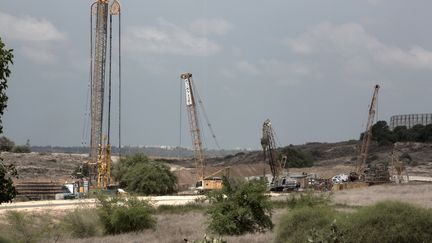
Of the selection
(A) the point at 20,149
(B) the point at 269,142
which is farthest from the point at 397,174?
(A) the point at 20,149

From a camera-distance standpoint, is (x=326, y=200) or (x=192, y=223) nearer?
(x=326, y=200)

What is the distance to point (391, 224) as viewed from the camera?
2033 centimetres

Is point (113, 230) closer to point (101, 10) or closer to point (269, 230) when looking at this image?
point (269, 230)

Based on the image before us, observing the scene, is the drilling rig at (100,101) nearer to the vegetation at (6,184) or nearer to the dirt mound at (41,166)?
the dirt mound at (41,166)

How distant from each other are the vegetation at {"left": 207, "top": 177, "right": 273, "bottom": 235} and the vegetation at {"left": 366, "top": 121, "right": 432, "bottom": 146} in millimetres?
146953

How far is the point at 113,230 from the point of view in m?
34.7

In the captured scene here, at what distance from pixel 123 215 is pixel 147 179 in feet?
147

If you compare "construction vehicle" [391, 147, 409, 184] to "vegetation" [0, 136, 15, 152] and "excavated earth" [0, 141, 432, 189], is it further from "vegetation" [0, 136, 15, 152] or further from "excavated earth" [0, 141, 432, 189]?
"vegetation" [0, 136, 15, 152]

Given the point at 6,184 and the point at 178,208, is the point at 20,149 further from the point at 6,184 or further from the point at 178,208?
the point at 6,184

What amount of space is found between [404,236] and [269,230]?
10.6 meters

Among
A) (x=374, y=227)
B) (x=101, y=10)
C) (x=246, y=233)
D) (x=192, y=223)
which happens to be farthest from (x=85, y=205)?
(x=101, y=10)

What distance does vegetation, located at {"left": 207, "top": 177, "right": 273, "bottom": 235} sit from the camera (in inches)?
1154

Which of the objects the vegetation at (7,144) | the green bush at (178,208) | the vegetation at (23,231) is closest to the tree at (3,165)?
the vegetation at (23,231)

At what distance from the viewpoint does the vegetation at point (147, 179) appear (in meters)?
79.2
